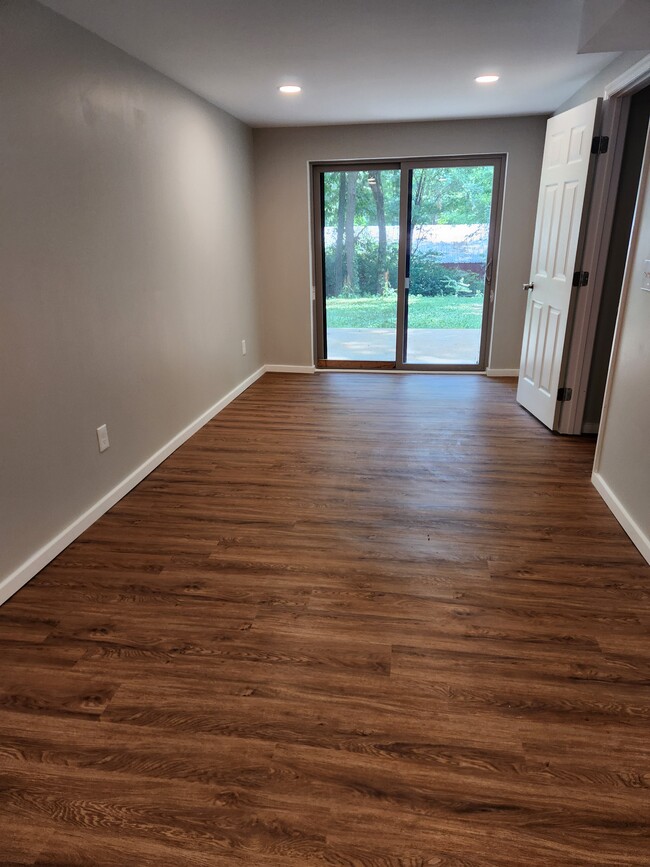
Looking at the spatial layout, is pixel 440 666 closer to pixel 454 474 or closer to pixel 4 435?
pixel 454 474

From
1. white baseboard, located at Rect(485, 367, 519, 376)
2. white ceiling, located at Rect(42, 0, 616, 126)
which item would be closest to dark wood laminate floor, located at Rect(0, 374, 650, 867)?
white ceiling, located at Rect(42, 0, 616, 126)

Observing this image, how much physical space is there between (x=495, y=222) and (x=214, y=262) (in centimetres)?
271

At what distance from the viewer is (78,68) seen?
250 centimetres

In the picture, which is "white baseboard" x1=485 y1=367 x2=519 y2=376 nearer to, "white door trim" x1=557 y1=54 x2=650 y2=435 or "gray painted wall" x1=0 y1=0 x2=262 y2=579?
"white door trim" x1=557 y1=54 x2=650 y2=435

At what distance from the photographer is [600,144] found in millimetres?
3330

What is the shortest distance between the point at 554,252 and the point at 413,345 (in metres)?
2.05

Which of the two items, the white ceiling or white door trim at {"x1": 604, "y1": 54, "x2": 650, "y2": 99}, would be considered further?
white door trim at {"x1": 604, "y1": 54, "x2": 650, "y2": 99}

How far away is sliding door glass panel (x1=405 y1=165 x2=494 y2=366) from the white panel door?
1.11 meters

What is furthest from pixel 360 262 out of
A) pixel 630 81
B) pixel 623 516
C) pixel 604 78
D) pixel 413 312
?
pixel 623 516

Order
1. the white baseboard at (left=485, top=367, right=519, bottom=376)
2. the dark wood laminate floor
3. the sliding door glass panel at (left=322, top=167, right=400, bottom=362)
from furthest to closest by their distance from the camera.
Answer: the white baseboard at (left=485, top=367, right=519, bottom=376) < the sliding door glass panel at (left=322, top=167, right=400, bottom=362) < the dark wood laminate floor

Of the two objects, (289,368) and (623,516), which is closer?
(623,516)

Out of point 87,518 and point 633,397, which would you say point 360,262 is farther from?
point 87,518

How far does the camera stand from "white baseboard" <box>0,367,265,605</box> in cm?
223

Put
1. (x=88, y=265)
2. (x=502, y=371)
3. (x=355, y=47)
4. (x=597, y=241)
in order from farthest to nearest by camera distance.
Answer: (x=502, y=371) → (x=597, y=241) → (x=355, y=47) → (x=88, y=265)
